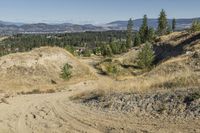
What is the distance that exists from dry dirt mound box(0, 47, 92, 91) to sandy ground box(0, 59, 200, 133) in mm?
20908

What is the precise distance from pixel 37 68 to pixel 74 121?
34279 millimetres

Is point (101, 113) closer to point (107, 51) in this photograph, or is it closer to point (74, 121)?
point (74, 121)

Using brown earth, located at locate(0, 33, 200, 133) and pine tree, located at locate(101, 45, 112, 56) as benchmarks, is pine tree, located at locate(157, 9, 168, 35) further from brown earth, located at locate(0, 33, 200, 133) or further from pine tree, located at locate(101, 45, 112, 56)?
brown earth, located at locate(0, 33, 200, 133)

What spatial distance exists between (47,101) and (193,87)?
1046 cm

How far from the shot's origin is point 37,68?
51031mm

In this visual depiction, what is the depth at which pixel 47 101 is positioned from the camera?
80.5 ft

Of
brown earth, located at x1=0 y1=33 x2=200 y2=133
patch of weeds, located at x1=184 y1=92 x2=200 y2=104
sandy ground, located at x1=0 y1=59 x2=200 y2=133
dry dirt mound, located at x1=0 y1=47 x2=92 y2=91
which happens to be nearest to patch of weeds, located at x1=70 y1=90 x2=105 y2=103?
brown earth, located at x1=0 y1=33 x2=200 y2=133

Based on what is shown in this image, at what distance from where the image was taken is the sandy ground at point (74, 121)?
15148 millimetres

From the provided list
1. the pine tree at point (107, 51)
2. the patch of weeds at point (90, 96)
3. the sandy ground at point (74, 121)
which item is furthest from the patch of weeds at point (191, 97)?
the pine tree at point (107, 51)

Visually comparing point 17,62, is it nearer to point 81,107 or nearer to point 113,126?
point 81,107

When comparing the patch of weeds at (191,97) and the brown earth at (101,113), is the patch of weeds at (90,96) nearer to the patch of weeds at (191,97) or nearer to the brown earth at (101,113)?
the brown earth at (101,113)

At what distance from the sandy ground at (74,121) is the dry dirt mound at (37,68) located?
2091cm

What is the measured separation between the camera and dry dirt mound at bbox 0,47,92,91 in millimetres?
46241

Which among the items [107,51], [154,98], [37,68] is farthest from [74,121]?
[107,51]
